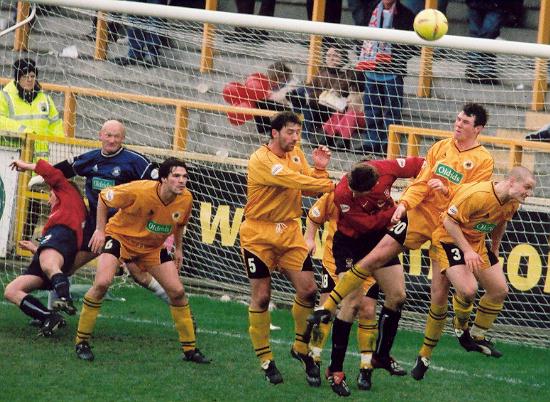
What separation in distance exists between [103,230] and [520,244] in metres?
3.92

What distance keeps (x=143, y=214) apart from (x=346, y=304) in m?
1.81

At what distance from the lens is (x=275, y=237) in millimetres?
10406

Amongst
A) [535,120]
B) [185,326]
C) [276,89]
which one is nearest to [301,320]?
[185,326]

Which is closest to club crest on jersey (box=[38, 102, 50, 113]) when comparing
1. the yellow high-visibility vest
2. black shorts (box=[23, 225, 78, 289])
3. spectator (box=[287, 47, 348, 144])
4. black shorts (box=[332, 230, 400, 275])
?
the yellow high-visibility vest

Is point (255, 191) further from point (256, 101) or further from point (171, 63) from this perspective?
point (171, 63)

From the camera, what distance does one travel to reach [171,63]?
613 inches

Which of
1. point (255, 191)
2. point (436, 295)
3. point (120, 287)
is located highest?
point (255, 191)

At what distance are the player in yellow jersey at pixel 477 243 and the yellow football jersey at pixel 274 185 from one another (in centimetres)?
98

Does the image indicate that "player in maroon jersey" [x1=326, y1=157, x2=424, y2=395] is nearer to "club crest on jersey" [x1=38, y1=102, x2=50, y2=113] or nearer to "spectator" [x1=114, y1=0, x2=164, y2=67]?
"club crest on jersey" [x1=38, y1=102, x2=50, y2=113]

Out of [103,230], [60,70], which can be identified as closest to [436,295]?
[103,230]

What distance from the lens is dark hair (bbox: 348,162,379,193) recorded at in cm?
995

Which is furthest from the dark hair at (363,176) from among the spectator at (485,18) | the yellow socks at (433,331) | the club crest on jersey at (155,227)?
the spectator at (485,18)

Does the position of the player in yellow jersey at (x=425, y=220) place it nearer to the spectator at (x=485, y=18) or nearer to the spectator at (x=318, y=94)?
the spectator at (x=318, y=94)

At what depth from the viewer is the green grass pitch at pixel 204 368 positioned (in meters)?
9.88
